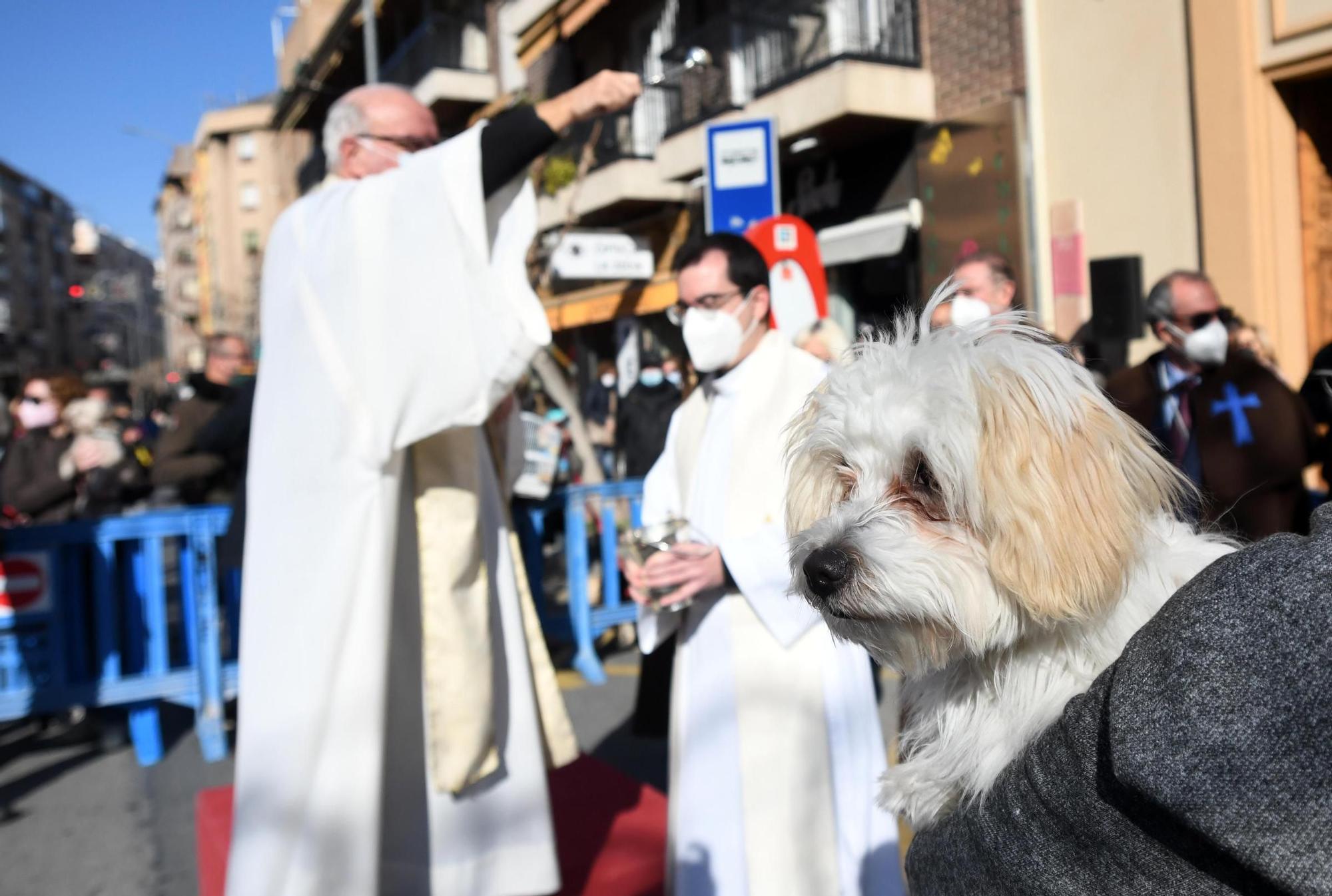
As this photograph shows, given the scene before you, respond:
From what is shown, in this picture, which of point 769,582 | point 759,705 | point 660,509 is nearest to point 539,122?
point 660,509

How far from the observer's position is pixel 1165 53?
766 centimetres

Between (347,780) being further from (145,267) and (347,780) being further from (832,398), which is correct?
(145,267)

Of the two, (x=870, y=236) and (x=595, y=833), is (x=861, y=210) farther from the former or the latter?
(x=595, y=833)

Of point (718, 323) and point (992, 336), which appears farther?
point (718, 323)

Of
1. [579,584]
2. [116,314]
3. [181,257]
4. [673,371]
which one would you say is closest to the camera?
[579,584]

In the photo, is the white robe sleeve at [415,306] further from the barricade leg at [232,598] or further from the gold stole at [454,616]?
the barricade leg at [232,598]

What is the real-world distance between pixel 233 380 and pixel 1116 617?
6330 millimetres

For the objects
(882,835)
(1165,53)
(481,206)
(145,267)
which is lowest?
(882,835)

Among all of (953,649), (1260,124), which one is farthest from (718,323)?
(1260,124)

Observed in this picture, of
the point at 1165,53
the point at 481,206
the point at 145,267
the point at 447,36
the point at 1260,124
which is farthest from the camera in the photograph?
the point at 145,267

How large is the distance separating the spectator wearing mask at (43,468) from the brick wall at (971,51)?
337 inches

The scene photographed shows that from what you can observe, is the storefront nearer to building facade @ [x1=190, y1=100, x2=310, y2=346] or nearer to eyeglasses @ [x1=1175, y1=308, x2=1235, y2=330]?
eyeglasses @ [x1=1175, y1=308, x2=1235, y2=330]

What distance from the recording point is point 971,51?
412 inches

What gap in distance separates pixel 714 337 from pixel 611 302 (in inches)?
601
